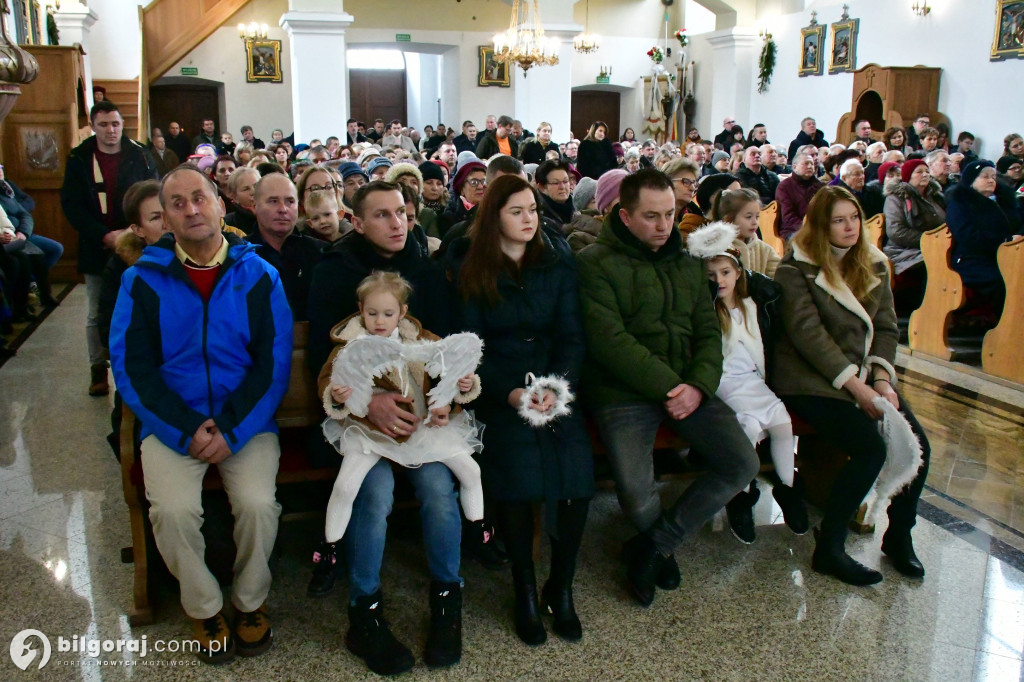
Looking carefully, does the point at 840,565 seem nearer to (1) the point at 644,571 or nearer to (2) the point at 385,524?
(1) the point at 644,571

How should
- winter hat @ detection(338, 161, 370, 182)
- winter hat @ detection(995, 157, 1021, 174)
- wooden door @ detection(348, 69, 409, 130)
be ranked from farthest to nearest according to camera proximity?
wooden door @ detection(348, 69, 409, 130)
winter hat @ detection(995, 157, 1021, 174)
winter hat @ detection(338, 161, 370, 182)

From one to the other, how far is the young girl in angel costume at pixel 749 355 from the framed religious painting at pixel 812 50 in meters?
14.3

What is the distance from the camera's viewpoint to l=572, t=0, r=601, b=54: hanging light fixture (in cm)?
1767

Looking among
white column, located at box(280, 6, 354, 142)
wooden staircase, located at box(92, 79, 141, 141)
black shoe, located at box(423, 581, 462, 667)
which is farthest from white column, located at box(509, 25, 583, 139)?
black shoe, located at box(423, 581, 462, 667)

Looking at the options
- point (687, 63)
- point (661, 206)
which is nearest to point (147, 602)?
point (661, 206)

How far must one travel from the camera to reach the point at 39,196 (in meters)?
8.24

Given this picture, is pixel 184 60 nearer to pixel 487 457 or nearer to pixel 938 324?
pixel 938 324

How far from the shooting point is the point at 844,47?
49.0 ft

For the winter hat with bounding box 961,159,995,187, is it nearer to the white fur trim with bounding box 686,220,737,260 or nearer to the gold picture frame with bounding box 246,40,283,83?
the white fur trim with bounding box 686,220,737,260

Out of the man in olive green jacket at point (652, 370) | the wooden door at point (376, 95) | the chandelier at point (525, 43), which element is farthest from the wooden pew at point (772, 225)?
the wooden door at point (376, 95)

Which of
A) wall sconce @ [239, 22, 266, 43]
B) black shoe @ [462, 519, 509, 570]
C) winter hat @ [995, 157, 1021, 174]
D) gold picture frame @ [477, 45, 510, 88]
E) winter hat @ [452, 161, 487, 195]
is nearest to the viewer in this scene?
black shoe @ [462, 519, 509, 570]

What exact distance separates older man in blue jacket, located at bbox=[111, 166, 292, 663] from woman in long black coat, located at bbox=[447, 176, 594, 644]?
0.62 m

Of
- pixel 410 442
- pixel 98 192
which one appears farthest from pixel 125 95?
pixel 410 442

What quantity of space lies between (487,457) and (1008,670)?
4.98 ft
